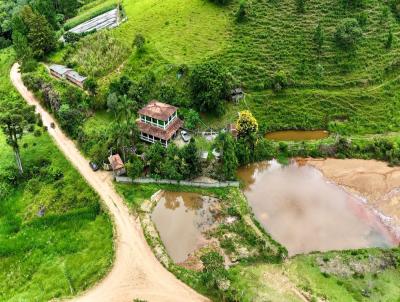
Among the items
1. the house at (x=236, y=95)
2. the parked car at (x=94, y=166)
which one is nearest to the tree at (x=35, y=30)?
the parked car at (x=94, y=166)

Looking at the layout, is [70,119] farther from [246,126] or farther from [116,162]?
[246,126]

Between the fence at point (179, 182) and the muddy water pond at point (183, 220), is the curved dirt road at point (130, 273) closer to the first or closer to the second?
the fence at point (179, 182)

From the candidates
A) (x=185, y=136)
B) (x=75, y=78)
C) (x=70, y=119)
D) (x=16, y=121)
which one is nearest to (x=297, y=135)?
(x=185, y=136)

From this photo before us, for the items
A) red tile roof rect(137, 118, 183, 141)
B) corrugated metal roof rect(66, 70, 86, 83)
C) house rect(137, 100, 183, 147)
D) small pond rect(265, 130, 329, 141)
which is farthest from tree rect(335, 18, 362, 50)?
corrugated metal roof rect(66, 70, 86, 83)

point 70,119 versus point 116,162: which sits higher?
point 70,119

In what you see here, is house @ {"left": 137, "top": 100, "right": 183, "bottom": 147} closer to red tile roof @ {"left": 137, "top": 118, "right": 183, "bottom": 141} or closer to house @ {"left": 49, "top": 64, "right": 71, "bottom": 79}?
red tile roof @ {"left": 137, "top": 118, "right": 183, "bottom": 141}
